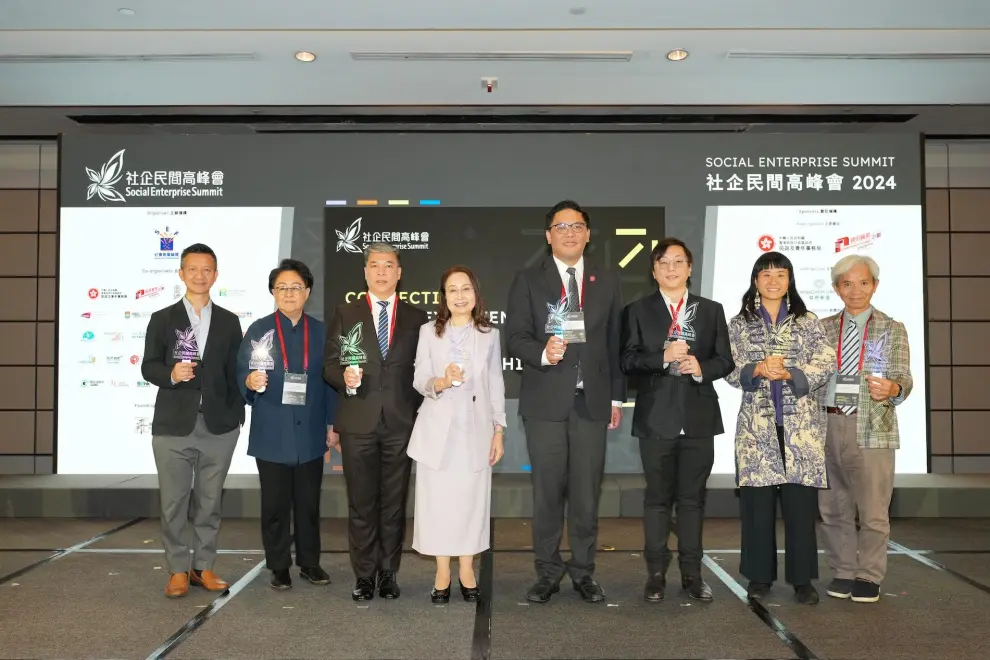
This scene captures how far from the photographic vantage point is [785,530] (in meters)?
3.53

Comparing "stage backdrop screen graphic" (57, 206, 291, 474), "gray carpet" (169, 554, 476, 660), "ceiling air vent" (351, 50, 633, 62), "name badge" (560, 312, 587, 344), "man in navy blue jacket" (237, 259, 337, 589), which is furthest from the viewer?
"stage backdrop screen graphic" (57, 206, 291, 474)

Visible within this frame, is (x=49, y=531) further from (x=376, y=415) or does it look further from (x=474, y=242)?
(x=474, y=242)

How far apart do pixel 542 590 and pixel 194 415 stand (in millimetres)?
1766

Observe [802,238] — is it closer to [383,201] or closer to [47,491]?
[383,201]

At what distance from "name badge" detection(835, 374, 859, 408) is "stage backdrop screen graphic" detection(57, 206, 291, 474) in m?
4.29

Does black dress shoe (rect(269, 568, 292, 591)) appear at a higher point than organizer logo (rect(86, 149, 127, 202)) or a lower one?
lower

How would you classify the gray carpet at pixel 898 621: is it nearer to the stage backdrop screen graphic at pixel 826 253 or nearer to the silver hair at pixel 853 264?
the silver hair at pixel 853 264

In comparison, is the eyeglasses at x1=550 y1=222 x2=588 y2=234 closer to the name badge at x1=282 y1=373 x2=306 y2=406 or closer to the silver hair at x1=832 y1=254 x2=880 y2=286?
the silver hair at x1=832 y1=254 x2=880 y2=286

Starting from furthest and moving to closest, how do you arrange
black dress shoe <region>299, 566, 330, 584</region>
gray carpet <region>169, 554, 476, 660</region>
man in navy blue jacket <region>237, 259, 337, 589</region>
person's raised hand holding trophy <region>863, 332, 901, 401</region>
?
black dress shoe <region>299, 566, 330, 584</region>, man in navy blue jacket <region>237, 259, 337, 589</region>, person's raised hand holding trophy <region>863, 332, 901, 401</region>, gray carpet <region>169, 554, 476, 660</region>

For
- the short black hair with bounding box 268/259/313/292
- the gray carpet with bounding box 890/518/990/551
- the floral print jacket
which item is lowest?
the gray carpet with bounding box 890/518/990/551

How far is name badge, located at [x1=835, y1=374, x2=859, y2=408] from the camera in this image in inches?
131

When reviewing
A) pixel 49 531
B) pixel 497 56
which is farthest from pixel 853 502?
pixel 49 531

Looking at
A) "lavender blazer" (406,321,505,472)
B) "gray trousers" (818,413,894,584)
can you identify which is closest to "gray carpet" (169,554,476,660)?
"lavender blazer" (406,321,505,472)

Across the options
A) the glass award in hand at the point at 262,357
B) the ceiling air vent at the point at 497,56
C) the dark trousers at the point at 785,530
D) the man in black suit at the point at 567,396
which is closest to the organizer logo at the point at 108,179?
the ceiling air vent at the point at 497,56
